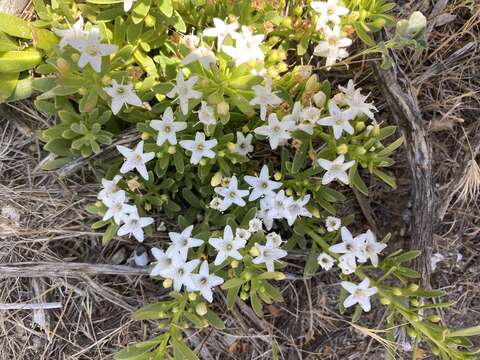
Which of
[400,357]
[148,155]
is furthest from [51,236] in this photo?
[400,357]

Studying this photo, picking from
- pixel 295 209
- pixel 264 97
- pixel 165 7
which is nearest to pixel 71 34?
pixel 165 7

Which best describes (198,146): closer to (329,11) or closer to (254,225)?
(254,225)

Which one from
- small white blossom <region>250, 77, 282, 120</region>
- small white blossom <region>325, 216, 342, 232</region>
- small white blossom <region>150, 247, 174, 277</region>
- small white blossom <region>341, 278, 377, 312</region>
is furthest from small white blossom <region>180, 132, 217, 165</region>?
small white blossom <region>341, 278, 377, 312</region>

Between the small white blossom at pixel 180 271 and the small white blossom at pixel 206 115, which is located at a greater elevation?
the small white blossom at pixel 206 115

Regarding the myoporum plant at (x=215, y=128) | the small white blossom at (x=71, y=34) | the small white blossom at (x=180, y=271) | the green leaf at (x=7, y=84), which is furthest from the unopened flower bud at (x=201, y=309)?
the green leaf at (x=7, y=84)

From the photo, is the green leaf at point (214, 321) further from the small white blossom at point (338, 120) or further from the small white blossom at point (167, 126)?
the small white blossom at point (338, 120)

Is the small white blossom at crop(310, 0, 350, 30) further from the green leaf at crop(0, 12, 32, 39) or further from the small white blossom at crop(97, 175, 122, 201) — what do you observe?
the green leaf at crop(0, 12, 32, 39)
